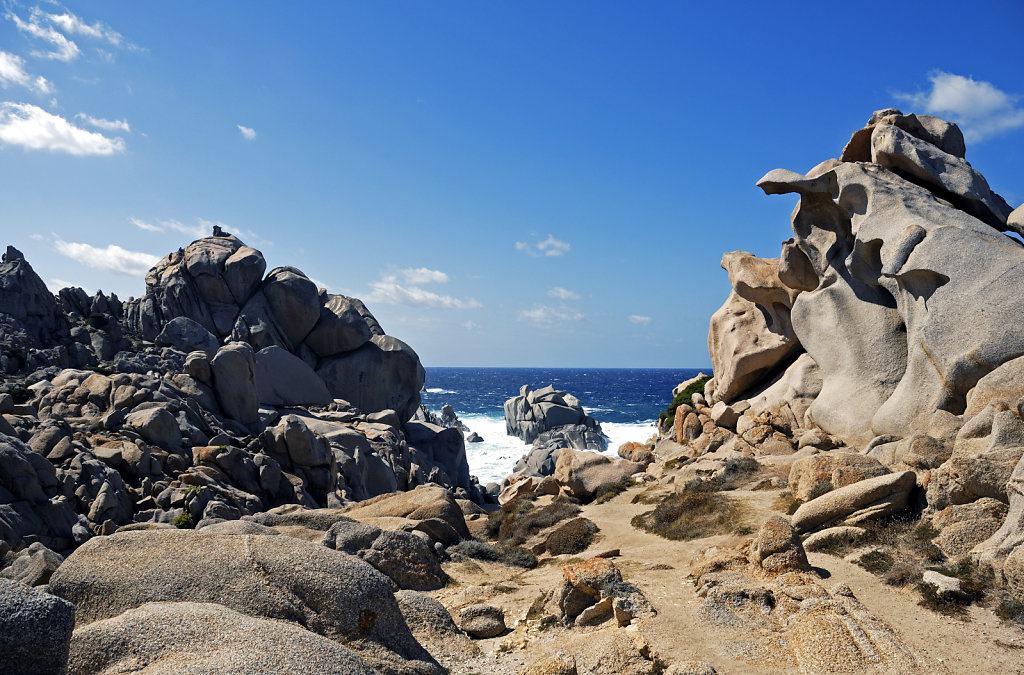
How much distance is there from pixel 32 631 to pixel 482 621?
6.74m

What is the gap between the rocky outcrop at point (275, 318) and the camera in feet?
140

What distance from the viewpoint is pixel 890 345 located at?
22469mm

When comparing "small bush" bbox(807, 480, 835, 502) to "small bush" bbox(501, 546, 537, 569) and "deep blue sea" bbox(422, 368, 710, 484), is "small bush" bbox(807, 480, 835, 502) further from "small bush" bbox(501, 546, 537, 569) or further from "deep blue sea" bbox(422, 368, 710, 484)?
"deep blue sea" bbox(422, 368, 710, 484)

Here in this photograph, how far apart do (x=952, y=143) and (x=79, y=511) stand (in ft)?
104

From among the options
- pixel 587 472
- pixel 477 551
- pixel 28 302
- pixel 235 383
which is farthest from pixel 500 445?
pixel 477 551

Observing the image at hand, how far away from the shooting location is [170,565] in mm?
7062

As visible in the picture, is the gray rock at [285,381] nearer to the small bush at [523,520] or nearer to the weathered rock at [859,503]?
the small bush at [523,520]

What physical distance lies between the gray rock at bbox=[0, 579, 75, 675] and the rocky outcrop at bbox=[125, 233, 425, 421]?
127ft

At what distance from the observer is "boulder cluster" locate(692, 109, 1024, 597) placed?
480 inches

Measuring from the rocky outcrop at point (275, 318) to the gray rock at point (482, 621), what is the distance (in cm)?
3422

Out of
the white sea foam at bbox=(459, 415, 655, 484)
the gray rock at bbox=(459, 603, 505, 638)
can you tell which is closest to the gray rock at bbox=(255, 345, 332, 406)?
the white sea foam at bbox=(459, 415, 655, 484)

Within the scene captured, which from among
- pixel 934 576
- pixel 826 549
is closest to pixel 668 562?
pixel 826 549

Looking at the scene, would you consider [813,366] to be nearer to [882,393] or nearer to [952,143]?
[882,393]

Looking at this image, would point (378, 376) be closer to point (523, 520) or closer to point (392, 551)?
point (523, 520)
